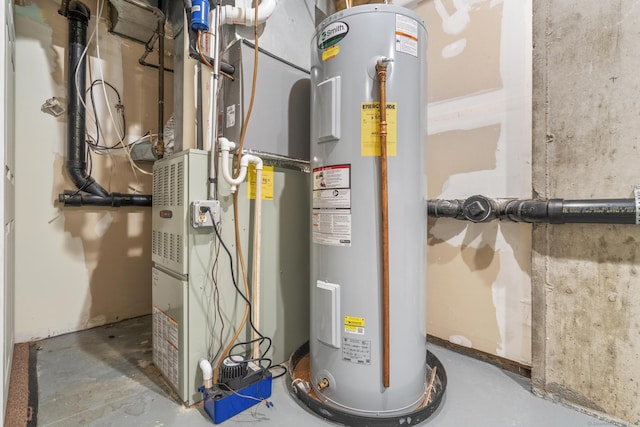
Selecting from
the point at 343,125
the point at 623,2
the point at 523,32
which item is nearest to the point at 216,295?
the point at 343,125

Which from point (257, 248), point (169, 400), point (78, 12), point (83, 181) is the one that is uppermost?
point (78, 12)

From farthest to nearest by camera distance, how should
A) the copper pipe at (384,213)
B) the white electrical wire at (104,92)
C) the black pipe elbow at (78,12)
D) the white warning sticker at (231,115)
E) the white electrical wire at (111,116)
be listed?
the white electrical wire at (111,116), the white electrical wire at (104,92), the black pipe elbow at (78,12), the white warning sticker at (231,115), the copper pipe at (384,213)

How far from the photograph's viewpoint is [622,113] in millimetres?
1253

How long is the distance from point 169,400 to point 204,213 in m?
0.87

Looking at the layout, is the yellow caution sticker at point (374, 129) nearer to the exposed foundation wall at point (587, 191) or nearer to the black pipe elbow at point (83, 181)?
the exposed foundation wall at point (587, 191)

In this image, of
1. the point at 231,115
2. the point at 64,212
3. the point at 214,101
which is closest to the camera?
the point at 214,101

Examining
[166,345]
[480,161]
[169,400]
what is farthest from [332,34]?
[169,400]

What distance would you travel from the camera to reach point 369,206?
126 cm

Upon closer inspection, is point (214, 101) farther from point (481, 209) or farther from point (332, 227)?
point (481, 209)

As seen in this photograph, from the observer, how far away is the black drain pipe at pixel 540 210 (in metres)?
1.20

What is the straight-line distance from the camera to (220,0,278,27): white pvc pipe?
1.50m

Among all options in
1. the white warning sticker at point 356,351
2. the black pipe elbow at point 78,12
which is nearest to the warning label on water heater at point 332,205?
the white warning sticker at point 356,351

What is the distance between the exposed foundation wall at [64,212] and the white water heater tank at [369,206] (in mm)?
1898

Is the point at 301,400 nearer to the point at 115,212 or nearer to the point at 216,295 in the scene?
the point at 216,295
